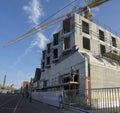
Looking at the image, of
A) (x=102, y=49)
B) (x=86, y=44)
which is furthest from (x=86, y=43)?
(x=102, y=49)

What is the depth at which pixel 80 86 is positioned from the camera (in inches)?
1225

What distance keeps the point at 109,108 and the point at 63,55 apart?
30929mm

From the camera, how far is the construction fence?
13266 mm

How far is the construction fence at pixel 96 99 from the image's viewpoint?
522 inches

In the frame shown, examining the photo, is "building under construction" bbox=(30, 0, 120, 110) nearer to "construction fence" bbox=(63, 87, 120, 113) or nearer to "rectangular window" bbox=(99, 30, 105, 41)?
"rectangular window" bbox=(99, 30, 105, 41)

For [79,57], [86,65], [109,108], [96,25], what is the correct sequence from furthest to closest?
[96,25]
[79,57]
[86,65]
[109,108]

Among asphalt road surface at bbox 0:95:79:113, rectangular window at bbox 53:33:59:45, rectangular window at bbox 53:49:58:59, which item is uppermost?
rectangular window at bbox 53:33:59:45

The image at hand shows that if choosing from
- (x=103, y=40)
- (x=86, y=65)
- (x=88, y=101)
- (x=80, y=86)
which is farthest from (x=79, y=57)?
(x=103, y=40)

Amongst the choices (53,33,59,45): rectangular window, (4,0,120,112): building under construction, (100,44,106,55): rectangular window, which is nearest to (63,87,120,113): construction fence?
(4,0,120,112): building under construction

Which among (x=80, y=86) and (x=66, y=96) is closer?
(x=66, y=96)

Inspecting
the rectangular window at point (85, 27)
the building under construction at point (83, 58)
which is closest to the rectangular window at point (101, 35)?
the building under construction at point (83, 58)

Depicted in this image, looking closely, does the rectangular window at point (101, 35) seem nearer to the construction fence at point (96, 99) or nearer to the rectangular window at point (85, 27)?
the rectangular window at point (85, 27)

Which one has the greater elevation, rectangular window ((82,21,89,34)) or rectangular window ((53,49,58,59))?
rectangular window ((82,21,89,34))

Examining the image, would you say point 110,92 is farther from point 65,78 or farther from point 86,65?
point 65,78
